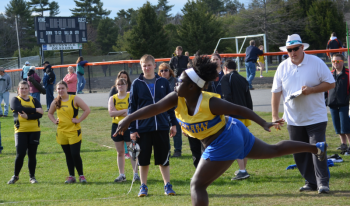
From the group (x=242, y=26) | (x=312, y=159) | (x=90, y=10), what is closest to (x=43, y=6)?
(x=90, y=10)

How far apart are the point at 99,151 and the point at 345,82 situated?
6167 millimetres

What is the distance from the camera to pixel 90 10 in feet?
276

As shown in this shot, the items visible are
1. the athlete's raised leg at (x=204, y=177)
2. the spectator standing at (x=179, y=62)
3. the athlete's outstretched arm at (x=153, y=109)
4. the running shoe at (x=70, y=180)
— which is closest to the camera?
the athlete's raised leg at (x=204, y=177)

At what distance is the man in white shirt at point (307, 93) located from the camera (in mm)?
5820

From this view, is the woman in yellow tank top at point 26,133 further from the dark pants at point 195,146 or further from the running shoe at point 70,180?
the dark pants at point 195,146

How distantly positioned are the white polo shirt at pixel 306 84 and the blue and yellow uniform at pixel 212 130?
1.84 m

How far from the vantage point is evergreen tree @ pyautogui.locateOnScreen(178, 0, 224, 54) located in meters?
53.2

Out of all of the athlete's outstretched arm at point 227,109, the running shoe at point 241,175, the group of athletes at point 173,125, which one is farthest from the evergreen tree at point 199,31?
the athlete's outstretched arm at point 227,109

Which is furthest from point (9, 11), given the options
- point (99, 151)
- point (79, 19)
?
point (99, 151)

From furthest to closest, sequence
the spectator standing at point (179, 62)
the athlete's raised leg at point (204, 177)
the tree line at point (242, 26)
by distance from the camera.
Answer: the tree line at point (242, 26) → the spectator standing at point (179, 62) → the athlete's raised leg at point (204, 177)

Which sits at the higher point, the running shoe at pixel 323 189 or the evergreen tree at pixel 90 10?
the evergreen tree at pixel 90 10

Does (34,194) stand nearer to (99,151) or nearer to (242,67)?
(99,151)

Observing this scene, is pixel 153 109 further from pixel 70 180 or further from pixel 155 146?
pixel 70 180

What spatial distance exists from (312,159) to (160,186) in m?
2.57
